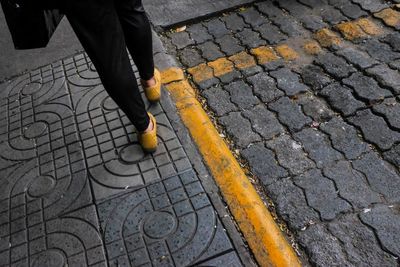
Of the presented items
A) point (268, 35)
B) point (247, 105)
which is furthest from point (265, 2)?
point (247, 105)

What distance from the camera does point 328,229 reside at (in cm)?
205

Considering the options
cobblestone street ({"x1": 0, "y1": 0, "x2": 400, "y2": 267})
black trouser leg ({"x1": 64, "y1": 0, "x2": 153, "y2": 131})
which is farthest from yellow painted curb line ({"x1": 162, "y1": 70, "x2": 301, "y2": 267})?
black trouser leg ({"x1": 64, "y1": 0, "x2": 153, "y2": 131})

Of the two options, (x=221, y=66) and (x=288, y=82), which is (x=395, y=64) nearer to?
(x=288, y=82)

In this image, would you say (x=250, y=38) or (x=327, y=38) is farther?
(x=250, y=38)

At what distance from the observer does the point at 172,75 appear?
3.10 meters

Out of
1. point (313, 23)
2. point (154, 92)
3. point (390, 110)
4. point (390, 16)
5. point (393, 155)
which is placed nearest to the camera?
point (393, 155)

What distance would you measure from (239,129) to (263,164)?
1.10 ft

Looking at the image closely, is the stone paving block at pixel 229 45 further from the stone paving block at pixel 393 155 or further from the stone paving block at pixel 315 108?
the stone paving block at pixel 393 155

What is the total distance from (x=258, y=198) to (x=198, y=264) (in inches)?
19.5

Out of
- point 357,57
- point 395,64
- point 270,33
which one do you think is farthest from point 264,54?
point 395,64

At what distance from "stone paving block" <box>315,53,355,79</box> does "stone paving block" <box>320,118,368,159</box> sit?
1.50ft

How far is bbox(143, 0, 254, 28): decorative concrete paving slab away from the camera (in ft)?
12.0

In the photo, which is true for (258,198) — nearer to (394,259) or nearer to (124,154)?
(394,259)

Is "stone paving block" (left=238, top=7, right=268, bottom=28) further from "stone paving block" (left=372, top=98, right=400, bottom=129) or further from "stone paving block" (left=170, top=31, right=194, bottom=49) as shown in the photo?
"stone paving block" (left=372, top=98, right=400, bottom=129)
